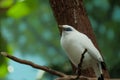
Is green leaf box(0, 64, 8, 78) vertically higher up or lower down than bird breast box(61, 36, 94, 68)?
lower down

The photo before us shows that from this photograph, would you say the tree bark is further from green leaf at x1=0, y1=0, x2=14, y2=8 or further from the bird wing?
green leaf at x1=0, y1=0, x2=14, y2=8

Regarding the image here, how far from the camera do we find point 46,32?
206 centimetres

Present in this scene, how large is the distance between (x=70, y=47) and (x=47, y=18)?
42.0 inches

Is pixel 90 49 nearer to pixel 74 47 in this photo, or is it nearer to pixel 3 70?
pixel 74 47

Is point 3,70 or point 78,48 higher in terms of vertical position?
point 78,48

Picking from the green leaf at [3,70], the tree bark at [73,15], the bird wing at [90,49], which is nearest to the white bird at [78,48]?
the bird wing at [90,49]

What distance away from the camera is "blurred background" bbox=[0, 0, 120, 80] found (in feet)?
6.54

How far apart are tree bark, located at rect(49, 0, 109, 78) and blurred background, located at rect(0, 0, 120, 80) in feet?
1.88

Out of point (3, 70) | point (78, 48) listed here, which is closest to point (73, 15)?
point (78, 48)

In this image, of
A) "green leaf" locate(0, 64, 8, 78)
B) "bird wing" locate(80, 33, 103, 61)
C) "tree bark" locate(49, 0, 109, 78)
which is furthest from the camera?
"green leaf" locate(0, 64, 8, 78)

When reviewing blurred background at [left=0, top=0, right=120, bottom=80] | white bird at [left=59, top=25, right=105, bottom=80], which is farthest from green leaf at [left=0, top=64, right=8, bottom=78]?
white bird at [left=59, top=25, right=105, bottom=80]

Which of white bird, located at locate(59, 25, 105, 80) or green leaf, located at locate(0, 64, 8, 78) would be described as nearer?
white bird, located at locate(59, 25, 105, 80)

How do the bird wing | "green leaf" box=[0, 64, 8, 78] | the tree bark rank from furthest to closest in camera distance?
"green leaf" box=[0, 64, 8, 78], the tree bark, the bird wing

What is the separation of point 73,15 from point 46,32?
0.68 meters
